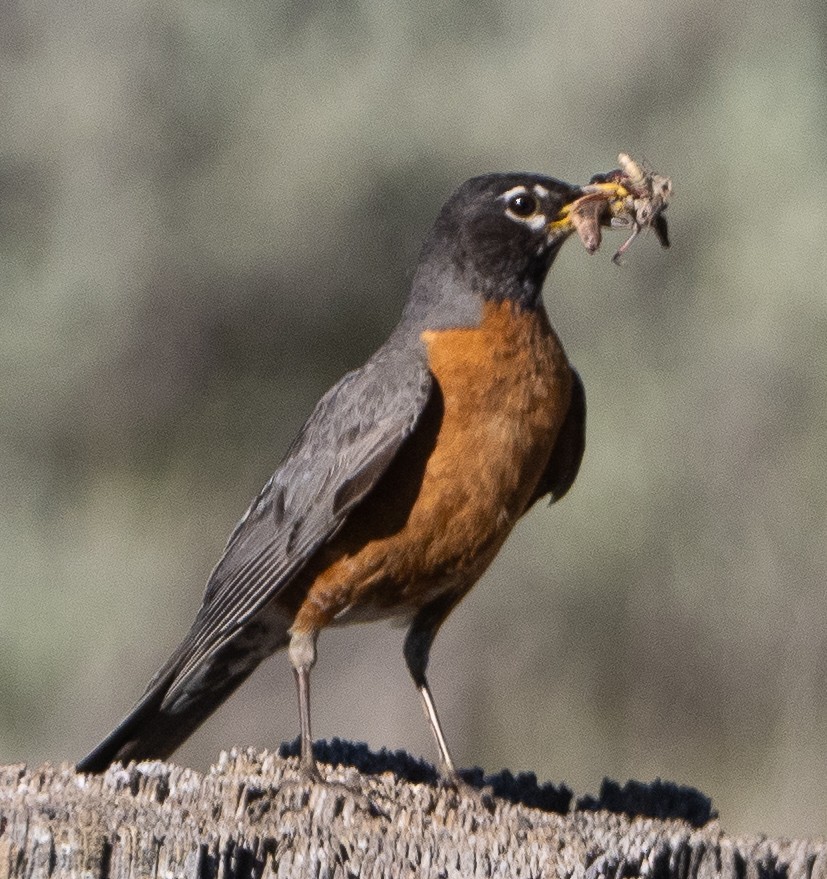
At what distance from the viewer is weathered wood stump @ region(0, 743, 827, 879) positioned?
3.30 meters

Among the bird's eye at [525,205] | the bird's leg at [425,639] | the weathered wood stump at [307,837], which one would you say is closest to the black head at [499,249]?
the bird's eye at [525,205]

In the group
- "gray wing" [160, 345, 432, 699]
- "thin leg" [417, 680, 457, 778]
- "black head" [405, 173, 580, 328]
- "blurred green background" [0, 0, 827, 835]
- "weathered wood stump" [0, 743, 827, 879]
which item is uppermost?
"blurred green background" [0, 0, 827, 835]

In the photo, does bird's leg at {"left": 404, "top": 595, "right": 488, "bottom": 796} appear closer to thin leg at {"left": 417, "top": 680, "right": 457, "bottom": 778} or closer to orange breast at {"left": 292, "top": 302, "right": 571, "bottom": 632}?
thin leg at {"left": 417, "top": 680, "right": 457, "bottom": 778}

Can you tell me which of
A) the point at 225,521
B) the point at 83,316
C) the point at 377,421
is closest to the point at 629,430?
the point at 225,521

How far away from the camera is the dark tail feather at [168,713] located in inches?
210

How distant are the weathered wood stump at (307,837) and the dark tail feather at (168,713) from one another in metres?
0.94

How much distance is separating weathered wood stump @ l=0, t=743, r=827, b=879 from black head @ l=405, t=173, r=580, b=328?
1.78m

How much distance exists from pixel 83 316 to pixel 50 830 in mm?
5810

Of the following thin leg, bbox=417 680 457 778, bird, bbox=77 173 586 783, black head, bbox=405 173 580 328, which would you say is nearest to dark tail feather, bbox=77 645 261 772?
bird, bbox=77 173 586 783

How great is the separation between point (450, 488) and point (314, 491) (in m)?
0.41

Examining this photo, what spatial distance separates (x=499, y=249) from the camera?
5703 millimetres

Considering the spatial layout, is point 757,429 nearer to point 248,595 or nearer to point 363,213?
point 363,213

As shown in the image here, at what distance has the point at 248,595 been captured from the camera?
211 inches

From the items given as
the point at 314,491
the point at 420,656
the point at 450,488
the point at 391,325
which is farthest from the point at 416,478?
the point at 391,325
